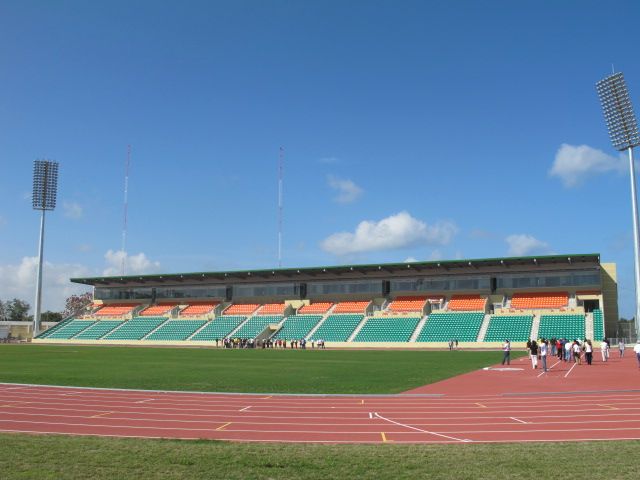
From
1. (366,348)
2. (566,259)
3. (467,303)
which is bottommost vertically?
(366,348)

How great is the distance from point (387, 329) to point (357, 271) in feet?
35.6

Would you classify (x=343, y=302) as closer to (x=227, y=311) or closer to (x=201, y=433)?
(x=227, y=311)

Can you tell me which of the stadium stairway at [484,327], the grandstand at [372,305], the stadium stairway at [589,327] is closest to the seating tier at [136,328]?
the grandstand at [372,305]

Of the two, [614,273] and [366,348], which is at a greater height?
[614,273]

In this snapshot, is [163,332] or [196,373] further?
[163,332]

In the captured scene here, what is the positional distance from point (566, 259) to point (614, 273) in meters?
7.91

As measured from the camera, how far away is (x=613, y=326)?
222 feet

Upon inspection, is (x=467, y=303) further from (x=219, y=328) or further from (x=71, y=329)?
(x=71, y=329)

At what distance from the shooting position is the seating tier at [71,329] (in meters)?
85.3

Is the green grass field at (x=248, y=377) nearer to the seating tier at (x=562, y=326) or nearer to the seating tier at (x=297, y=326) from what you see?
the seating tier at (x=562, y=326)

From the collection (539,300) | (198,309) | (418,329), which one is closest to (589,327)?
(539,300)

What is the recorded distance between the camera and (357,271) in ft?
251

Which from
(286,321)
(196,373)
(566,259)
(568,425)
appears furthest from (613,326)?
(568,425)

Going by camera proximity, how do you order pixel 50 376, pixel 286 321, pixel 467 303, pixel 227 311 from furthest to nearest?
pixel 227 311
pixel 286 321
pixel 467 303
pixel 50 376
